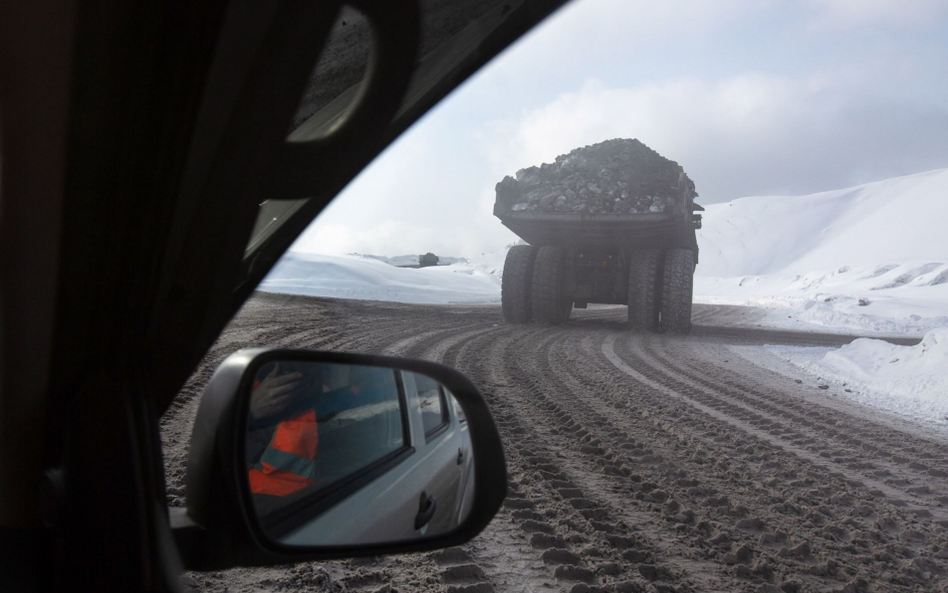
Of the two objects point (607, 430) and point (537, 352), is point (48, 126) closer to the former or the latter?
point (607, 430)

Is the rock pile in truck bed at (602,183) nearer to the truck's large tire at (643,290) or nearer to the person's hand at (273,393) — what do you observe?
the truck's large tire at (643,290)

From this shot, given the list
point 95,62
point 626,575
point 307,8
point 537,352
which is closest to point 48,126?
point 95,62

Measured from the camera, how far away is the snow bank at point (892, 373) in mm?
5602

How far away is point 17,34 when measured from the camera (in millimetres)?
635

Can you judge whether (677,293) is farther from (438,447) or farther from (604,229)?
(438,447)

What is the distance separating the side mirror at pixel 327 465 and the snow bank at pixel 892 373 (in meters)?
5.00

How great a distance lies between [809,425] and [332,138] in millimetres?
4539

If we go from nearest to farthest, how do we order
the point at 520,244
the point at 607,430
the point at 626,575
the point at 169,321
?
the point at 169,321 → the point at 626,575 → the point at 607,430 → the point at 520,244

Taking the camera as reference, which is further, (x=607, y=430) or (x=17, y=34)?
(x=607, y=430)

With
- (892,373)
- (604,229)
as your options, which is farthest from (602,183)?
(892,373)

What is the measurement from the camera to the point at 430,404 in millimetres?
1743

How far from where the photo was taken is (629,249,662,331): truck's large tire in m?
10.1

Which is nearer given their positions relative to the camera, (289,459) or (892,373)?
(289,459)

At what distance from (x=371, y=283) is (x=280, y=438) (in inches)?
658
